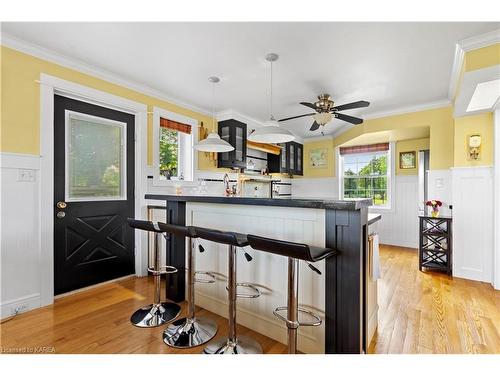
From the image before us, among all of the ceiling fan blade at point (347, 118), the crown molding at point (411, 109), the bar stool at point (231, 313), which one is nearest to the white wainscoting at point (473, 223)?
the crown molding at point (411, 109)

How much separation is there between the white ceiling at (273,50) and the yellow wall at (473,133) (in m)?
0.51

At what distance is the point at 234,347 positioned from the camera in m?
1.71

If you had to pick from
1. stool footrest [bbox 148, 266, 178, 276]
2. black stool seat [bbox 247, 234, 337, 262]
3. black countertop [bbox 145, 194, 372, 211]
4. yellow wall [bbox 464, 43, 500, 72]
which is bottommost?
stool footrest [bbox 148, 266, 178, 276]

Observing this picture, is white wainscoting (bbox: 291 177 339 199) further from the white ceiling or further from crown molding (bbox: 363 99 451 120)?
the white ceiling

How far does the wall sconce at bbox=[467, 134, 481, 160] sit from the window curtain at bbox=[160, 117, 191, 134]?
388cm

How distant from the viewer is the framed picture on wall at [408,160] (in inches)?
193

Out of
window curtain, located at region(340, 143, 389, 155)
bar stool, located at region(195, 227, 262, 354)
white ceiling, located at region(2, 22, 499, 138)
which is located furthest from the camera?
window curtain, located at region(340, 143, 389, 155)

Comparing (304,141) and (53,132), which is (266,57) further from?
Result: (304,141)

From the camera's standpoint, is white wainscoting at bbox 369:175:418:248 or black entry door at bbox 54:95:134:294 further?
white wainscoting at bbox 369:175:418:248

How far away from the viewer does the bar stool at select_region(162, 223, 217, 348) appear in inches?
71.7

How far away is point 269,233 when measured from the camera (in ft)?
6.16

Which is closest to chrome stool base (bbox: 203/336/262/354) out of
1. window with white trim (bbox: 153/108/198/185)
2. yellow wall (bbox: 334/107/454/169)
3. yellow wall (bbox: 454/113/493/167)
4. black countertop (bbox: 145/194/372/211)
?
black countertop (bbox: 145/194/372/211)

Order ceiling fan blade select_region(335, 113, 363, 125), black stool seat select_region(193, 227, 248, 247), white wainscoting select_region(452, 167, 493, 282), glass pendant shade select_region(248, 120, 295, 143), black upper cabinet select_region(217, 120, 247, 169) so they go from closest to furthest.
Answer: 1. black stool seat select_region(193, 227, 248, 247)
2. glass pendant shade select_region(248, 120, 295, 143)
3. white wainscoting select_region(452, 167, 493, 282)
4. ceiling fan blade select_region(335, 113, 363, 125)
5. black upper cabinet select_region(217, 120, 247, 169)

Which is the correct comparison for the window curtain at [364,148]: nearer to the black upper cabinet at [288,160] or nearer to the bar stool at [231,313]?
the black upper cabinet at [288,160]
